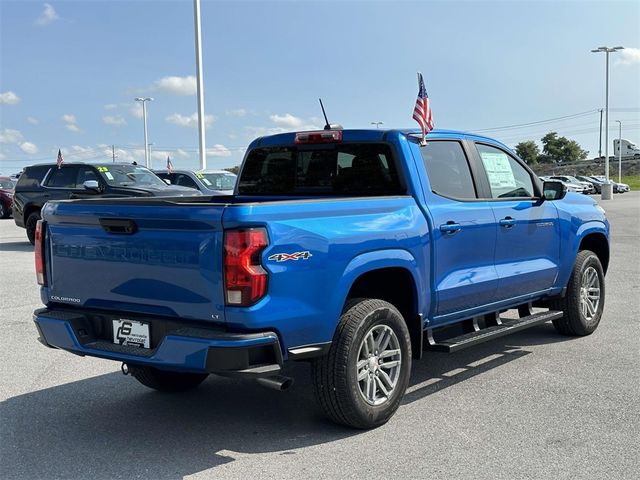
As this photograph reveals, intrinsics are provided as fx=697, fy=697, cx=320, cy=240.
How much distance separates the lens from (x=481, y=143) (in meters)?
5.78

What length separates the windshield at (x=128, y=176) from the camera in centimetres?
1501

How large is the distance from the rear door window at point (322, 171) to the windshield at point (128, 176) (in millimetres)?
9767

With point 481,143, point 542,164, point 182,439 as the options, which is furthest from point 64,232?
point 542,164

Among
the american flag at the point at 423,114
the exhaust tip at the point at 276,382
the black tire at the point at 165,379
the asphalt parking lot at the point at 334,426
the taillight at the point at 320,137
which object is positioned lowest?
the asphalt parking lot at the point at 334,426

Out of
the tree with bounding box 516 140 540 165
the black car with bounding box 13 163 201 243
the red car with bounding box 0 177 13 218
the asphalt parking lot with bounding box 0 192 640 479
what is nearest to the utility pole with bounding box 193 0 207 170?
the red car with bounding box 0 177 13 218

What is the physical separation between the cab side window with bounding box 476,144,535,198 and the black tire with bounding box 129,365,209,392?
280 centimetres

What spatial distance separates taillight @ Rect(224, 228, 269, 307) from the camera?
3648mm

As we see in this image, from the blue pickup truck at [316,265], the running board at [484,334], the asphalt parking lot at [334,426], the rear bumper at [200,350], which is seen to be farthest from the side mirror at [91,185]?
the rear bumper at [200,350]

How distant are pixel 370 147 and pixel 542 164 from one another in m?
93.4

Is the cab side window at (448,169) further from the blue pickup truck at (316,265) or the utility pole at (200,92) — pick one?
the utility pole at (200,92)

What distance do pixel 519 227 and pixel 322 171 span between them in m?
1.73

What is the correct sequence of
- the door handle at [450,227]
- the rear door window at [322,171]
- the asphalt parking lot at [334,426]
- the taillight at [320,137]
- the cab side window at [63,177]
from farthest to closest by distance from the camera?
the cab side window at [63,177] → the taillight at [320,137] → the rear door window at [322,171] → the door handle at [450,227] → the asphalt parking lot at [334,426]

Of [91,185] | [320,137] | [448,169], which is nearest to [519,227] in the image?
[448,169]

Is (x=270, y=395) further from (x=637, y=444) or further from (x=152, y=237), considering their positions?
(x=637, y=444)
